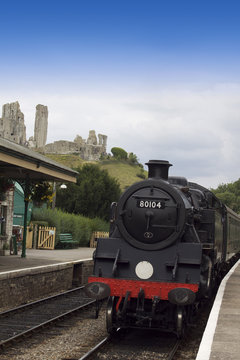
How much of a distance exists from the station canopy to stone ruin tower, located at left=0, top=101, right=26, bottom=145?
3671 inches

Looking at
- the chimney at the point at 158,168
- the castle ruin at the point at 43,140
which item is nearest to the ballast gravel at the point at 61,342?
the chimney at the point at 158,168

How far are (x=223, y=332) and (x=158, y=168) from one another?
3224 mm

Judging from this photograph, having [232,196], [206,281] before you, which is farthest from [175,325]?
[232,196]

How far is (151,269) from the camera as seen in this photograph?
797 centimetres

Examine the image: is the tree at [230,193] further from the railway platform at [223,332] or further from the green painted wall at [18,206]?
the railway platform at [223,332]

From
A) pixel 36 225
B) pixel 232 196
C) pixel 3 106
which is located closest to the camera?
pixel 36 225

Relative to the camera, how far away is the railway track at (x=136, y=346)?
7.30 m

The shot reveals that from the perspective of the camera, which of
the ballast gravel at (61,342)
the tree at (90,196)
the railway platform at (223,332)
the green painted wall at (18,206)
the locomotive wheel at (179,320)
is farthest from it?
the tree at (90,196)

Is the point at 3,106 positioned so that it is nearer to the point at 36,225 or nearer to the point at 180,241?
the point at 36,225

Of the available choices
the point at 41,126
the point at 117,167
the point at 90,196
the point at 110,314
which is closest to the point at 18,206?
the point at 90,196

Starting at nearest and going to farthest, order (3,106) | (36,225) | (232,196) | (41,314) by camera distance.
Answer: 1. (41,314)
2. (36,225)
3. (232,196)
4. (3,106)

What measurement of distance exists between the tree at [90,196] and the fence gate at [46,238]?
40.8ft

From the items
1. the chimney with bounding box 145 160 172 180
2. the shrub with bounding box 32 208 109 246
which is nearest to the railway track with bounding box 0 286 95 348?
the chimney with bounding box 145 160 172 180

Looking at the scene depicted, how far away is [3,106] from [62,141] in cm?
1822
